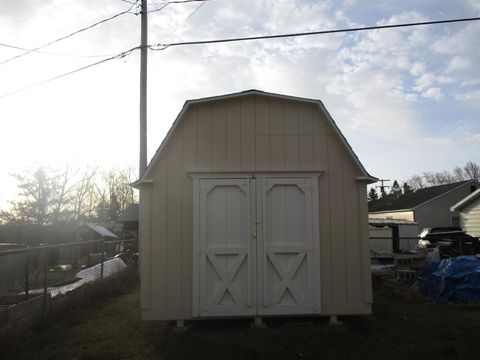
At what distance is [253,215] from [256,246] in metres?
0.51

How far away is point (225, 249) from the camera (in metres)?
6.84

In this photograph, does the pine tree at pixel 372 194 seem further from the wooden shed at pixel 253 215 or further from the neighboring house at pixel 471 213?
the wooden shed at pixel 253 215

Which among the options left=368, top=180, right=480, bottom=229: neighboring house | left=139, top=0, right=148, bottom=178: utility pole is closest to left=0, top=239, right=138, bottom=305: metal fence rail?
left=139, top=0, right=148, bottom=178: utility pole

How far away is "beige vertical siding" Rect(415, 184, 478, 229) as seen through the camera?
3341 centimetres

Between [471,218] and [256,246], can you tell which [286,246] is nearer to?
[256,246]

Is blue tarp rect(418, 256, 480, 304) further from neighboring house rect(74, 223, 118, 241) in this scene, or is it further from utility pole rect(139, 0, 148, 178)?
neighboring house rect(74, 223, 118, 241)

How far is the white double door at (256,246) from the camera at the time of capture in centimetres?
679

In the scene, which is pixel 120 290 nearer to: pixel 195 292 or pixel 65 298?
pixel 65 298

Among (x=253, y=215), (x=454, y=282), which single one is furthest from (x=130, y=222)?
(x=454, y=282)

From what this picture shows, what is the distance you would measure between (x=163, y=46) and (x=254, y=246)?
7.49 meters

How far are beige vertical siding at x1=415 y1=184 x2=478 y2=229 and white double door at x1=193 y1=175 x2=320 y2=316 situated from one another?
29.5 meters

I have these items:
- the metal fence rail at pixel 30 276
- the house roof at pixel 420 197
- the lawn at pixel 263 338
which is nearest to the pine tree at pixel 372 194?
the house roof at pixel 420 197

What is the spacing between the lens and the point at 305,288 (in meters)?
6.86

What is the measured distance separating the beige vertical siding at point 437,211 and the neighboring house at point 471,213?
10527mm
